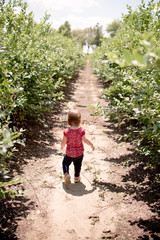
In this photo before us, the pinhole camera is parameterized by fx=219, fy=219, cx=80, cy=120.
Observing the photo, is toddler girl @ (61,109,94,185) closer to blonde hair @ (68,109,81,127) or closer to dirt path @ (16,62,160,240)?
blonde hair @ (68,109,81,127)

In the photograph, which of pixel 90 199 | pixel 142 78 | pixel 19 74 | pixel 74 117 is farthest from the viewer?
pixel 19 74

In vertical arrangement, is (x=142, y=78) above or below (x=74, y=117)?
above

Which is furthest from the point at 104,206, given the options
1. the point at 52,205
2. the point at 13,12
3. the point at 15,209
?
the point at 13,12

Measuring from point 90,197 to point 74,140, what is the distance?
0.88 meters

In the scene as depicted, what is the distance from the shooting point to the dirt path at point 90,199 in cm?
250

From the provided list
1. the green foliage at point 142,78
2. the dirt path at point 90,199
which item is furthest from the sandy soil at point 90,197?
the green foliage at point 142,78

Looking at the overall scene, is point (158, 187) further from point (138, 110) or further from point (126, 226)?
point (138, 110)

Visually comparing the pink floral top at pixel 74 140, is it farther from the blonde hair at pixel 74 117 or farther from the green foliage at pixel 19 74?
the green foliage at pixel 19 74

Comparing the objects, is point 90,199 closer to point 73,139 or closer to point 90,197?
point 90,197

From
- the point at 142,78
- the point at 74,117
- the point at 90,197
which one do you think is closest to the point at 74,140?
the point at 74,117

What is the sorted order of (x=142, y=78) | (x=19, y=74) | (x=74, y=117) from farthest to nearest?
1. (x=19, y=74)
2. (x=142, y=78)
3. (x=74, y=117)

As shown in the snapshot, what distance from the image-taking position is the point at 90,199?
10.4 ft

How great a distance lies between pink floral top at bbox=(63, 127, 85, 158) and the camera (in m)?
3.42

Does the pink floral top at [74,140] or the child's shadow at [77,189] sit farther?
the pink floral top at [74,140]
